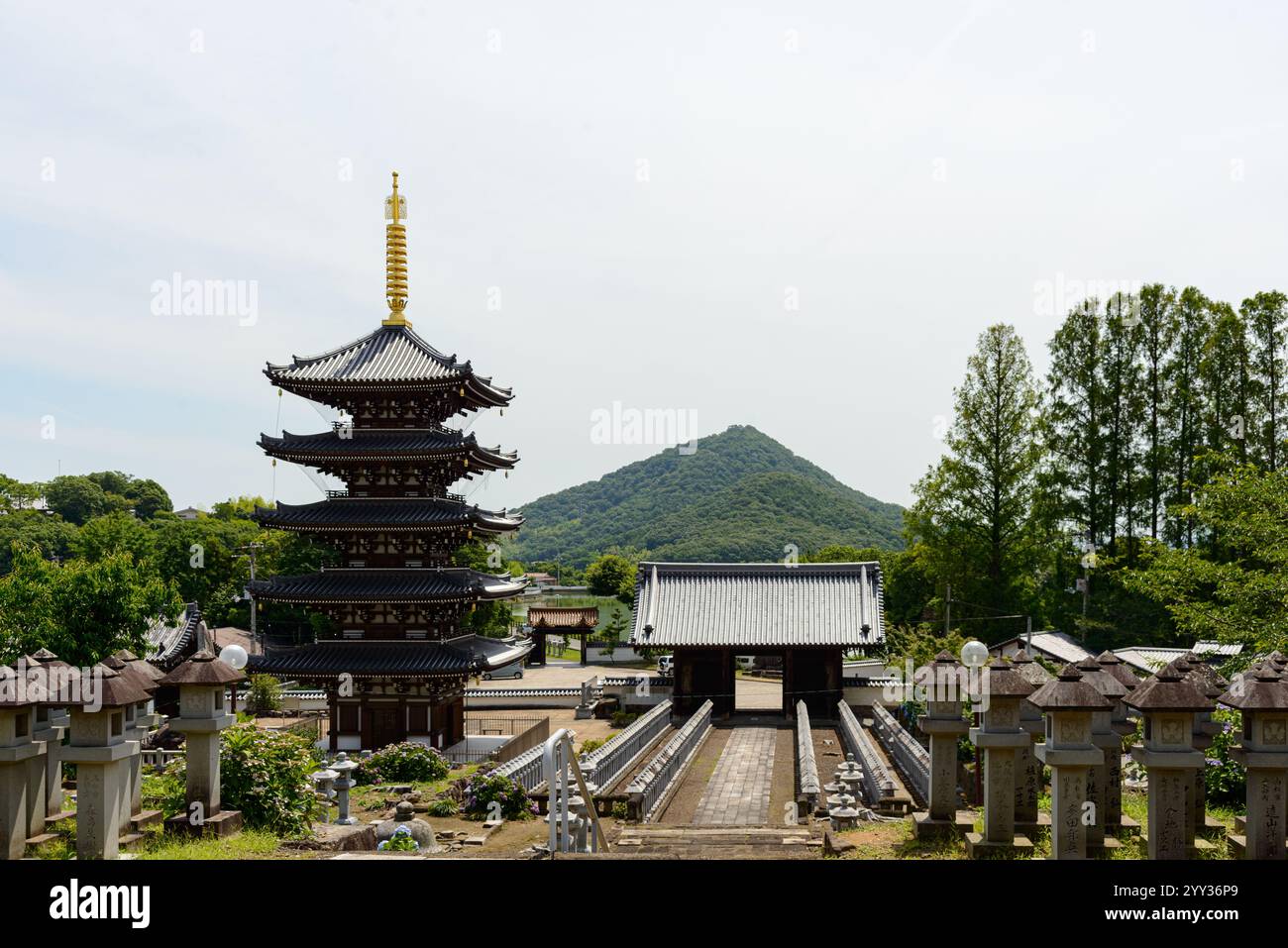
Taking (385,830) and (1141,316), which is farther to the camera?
(1141,316)

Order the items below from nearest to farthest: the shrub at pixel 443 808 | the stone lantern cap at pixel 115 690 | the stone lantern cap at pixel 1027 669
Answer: the stone lantern cap at pixel 115 690, the stone lantern cap at pixel 1027 669, the shrub at pixel 443 808

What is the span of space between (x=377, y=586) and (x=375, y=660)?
7.05 feet

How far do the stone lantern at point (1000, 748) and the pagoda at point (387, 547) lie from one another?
1812 centimetres

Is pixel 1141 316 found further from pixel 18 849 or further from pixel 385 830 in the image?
pixel 18 849

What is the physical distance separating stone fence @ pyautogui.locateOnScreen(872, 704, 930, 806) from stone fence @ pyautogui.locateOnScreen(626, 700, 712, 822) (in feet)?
16.6

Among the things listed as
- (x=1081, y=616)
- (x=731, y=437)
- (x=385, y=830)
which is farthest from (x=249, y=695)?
(x=731, y=437)

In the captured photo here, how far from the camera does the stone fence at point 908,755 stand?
57.4 feet

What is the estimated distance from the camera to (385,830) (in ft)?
45.1

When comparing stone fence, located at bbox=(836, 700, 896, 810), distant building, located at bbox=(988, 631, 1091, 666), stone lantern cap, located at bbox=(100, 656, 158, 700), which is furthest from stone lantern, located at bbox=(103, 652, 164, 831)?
distant building, located at bbox=(988, 631, 1091, 666)

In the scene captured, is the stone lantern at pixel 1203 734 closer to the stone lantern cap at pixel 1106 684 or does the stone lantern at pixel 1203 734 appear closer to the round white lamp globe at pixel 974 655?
the stone lantern cap at pixel 1106 684

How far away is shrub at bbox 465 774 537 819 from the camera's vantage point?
57.8 feet

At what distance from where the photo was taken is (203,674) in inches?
468

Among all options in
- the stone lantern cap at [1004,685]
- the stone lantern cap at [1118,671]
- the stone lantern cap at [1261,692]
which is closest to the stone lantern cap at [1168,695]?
the stone lantern cap at [1261,692]
